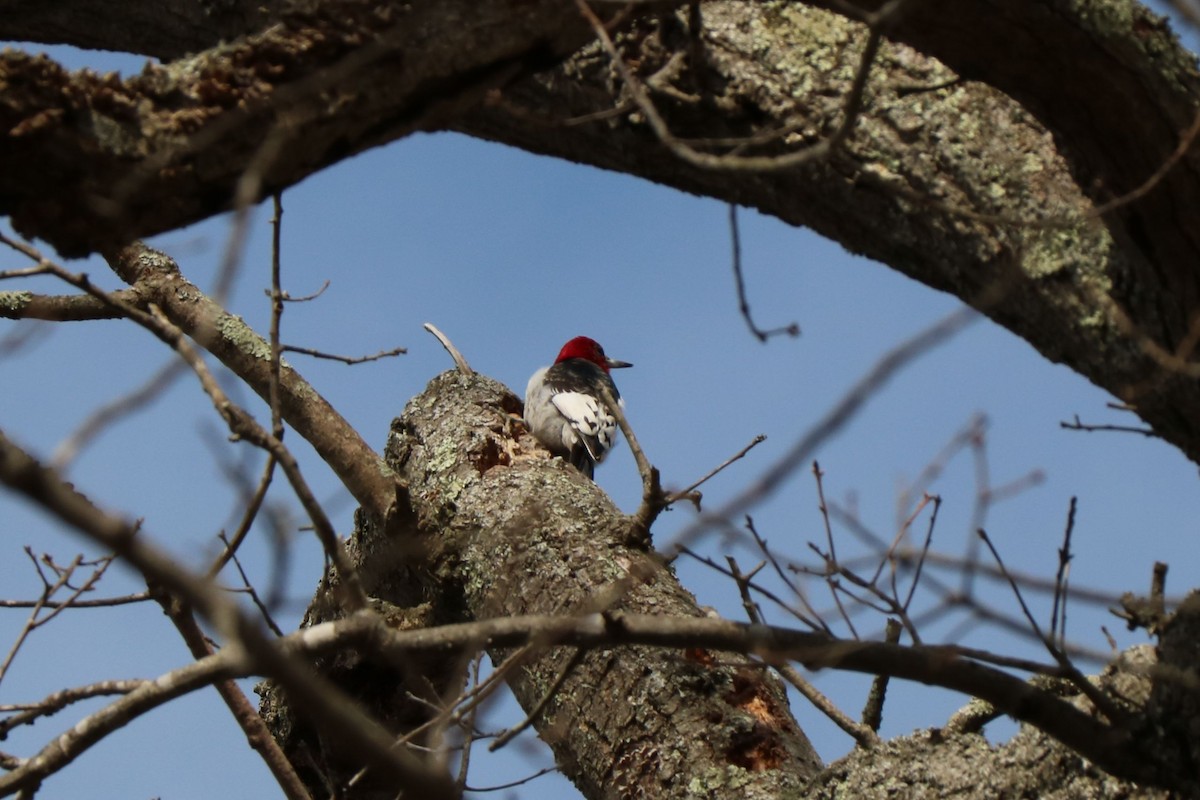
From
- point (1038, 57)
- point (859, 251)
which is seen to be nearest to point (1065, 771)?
point (859, 251)

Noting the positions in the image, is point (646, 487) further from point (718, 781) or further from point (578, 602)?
point (718, 781)

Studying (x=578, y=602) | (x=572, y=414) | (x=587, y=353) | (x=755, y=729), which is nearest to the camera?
(x=755, y=729)

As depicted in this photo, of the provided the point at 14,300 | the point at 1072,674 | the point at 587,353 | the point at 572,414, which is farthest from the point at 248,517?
the point at 587,353

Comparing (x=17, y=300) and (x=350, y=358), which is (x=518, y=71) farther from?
(x=17, y=300)

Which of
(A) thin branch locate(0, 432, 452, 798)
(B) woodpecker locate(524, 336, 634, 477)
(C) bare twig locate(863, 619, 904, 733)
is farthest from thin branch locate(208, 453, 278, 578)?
(B) woodpecker locate(524, 336, 634, 477)

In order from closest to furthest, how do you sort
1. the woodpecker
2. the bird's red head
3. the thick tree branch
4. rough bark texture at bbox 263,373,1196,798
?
the thick tree branch
rough bark texture at bbox 263,373,1196,798
the woodpecker
the bird's red head

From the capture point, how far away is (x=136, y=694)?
1749 mm

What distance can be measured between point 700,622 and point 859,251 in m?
0.66

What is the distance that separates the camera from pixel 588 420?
5426mm

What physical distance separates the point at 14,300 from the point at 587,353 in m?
4.07

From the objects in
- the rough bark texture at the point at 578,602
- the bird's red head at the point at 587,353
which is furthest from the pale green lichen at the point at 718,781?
the bird's red head at the point at 587,353

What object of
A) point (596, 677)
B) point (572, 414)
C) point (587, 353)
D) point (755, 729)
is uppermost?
point (587, 353)

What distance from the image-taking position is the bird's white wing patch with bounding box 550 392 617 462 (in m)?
5.36

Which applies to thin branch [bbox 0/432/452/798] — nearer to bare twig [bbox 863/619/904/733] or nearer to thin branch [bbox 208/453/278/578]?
thin branch [bbox 208/453/278/578]
